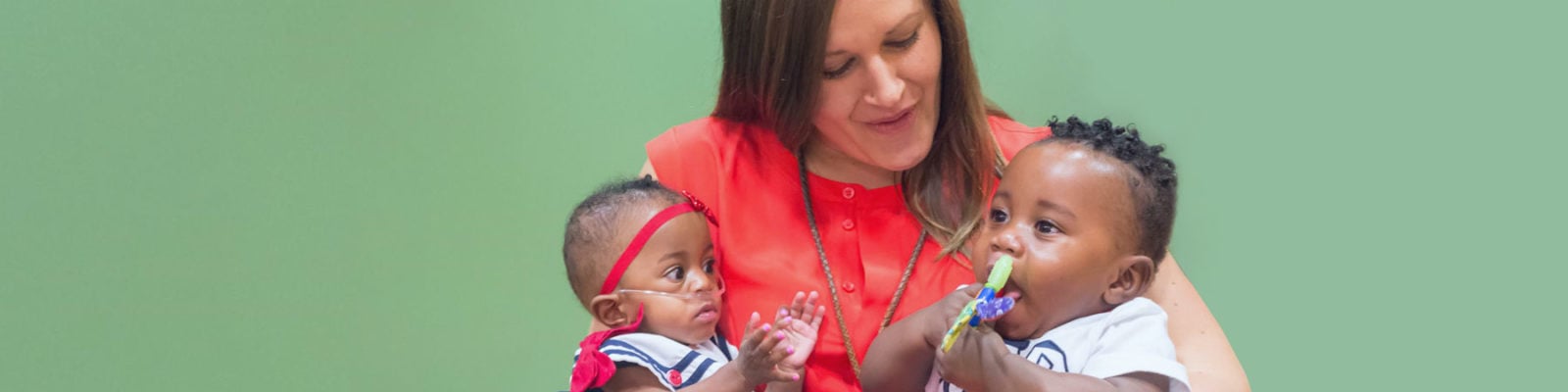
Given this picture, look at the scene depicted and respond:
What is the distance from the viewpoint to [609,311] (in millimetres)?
2105

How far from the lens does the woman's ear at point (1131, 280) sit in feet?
6.20

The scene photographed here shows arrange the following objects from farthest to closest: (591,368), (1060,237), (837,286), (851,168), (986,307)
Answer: (851,168)
(837,286)
(591,368)
(1060,237)
(986,307)

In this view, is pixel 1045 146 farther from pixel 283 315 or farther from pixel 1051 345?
pixel 283 315

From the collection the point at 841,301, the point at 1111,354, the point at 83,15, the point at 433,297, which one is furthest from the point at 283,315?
the point at 1111,354

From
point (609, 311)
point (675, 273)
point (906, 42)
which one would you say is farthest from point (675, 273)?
point (906, 42)

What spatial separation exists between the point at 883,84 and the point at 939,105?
0.75 ft

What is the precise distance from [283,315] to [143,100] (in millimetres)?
517

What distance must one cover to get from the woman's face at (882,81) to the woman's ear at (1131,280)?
1.26 ft

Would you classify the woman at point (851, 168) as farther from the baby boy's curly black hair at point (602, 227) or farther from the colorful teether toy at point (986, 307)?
the colorful teether toy at point (986, 307)

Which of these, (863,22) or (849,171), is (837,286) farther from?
(863,22)

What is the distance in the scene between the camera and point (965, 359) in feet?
5.89

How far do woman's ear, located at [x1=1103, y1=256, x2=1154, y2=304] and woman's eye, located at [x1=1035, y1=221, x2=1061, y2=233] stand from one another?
4.0 inches

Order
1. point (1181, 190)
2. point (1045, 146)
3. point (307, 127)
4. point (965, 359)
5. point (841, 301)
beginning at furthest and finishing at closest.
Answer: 1. point (307, 127)
2. point (1181, 190)
3. point (841, 301)
4. point (1045, 146)
5. point (965, 359)

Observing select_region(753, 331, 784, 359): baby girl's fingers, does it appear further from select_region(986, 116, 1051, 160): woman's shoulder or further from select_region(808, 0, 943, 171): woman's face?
select_region(986, 116, 1051, 160): woman's shoulder
